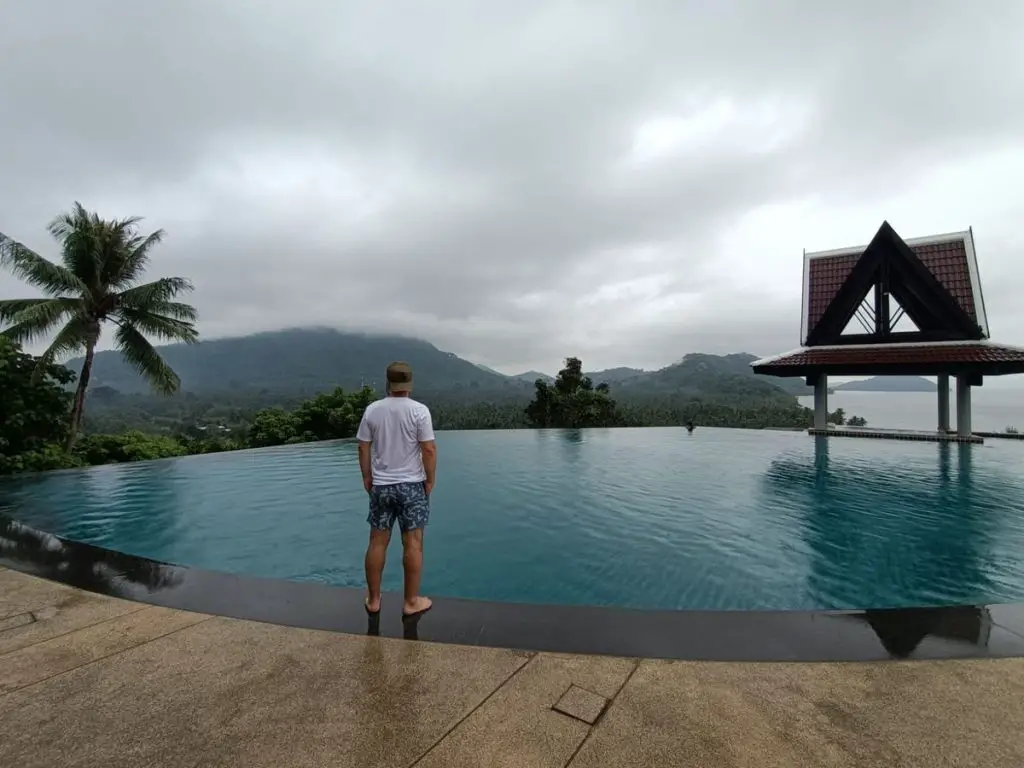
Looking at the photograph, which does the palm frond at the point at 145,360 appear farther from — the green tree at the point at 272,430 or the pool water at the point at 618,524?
the green tree at the point at 272,430

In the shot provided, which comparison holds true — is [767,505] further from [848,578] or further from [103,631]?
[103,631]

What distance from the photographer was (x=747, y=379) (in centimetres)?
4700

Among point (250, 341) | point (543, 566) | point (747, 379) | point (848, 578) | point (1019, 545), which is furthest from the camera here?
point (250, 341)

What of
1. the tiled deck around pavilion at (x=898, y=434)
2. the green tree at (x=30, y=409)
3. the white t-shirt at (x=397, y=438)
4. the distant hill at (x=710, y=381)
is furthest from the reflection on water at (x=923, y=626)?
the distant hill at (x=710, y=381)

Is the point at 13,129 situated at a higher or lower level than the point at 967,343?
higher

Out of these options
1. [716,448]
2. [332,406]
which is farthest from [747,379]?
[332,406]

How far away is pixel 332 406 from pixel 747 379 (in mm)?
41526

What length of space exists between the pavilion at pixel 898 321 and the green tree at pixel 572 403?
7066 millimetres

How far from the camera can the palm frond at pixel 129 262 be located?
42.6 feet

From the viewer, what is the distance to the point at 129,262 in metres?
13.1

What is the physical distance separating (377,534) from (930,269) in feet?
67.1

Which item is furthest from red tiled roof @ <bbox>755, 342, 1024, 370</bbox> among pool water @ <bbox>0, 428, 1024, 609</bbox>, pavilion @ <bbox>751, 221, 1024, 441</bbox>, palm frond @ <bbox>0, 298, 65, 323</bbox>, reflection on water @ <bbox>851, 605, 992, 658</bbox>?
palm frond @ <bbox>0, 298, 65, 323</bbox>

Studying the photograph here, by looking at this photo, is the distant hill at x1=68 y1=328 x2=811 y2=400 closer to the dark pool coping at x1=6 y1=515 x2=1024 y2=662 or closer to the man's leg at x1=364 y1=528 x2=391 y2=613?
the dark pool coping at x1=6 y1=515 x2=1024 y2=662

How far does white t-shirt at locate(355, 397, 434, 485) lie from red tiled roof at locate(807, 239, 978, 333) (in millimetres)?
18424
